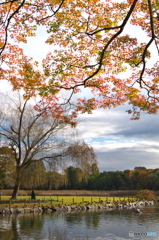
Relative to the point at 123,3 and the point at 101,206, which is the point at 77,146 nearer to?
the point at 101,206

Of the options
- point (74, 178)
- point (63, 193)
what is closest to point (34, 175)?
point (74, 178)

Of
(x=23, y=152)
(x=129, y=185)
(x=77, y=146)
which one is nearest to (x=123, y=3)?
(x=77, y=146)

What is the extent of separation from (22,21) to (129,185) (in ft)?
145

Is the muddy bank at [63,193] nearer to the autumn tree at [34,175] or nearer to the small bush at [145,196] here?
the small bush at [145,196]

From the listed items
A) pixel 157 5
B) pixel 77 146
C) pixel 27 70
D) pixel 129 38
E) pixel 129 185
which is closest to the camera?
pixel 157 5

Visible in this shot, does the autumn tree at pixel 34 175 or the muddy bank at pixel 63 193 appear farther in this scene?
the muddy bank at pixel 63 193

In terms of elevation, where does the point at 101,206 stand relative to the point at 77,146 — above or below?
below

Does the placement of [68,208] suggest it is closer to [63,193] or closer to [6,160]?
[6,160]

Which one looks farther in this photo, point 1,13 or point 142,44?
point 142,44

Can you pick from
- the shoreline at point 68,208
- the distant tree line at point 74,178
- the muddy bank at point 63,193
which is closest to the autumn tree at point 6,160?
the distant tree line at point 74,178

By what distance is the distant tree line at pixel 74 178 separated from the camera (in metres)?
24.8

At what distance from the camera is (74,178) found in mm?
32281

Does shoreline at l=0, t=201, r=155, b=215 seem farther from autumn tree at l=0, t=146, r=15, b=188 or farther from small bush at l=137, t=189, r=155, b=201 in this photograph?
small bush at l=137, t=189, r=155, b=201

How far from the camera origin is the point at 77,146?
83.6 ft
